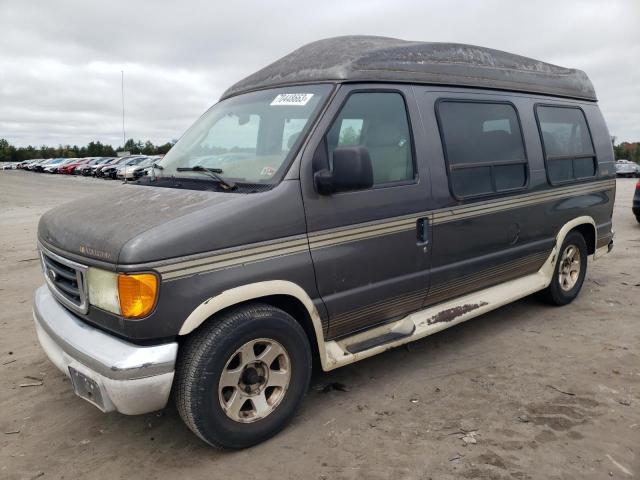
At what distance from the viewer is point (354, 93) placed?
3.52 meters

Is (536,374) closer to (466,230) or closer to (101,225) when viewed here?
(466,230)

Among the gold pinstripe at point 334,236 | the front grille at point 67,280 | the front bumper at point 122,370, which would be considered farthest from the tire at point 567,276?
the front grille at point 67,280

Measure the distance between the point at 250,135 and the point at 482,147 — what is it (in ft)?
6.30

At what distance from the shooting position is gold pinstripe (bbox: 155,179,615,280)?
2.77 m

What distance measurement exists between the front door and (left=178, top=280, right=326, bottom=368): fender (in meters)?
0.13

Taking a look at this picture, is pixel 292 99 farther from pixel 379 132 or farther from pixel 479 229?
pixel 479 229

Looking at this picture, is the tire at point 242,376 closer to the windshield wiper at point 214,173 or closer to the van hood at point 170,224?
the van hood at point 170,224

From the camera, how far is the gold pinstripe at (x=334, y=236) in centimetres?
277

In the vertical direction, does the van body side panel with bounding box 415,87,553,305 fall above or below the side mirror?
below

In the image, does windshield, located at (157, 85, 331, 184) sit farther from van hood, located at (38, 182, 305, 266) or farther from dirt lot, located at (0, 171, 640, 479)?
dirt lot, located at (0, 171, 640, 479)

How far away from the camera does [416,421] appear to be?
3314mm

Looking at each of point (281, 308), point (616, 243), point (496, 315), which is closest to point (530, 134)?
point (496, 315)

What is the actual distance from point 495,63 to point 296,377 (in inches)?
127

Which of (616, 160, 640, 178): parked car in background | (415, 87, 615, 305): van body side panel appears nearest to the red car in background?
(616, 160, 640, 178): parked car in background
